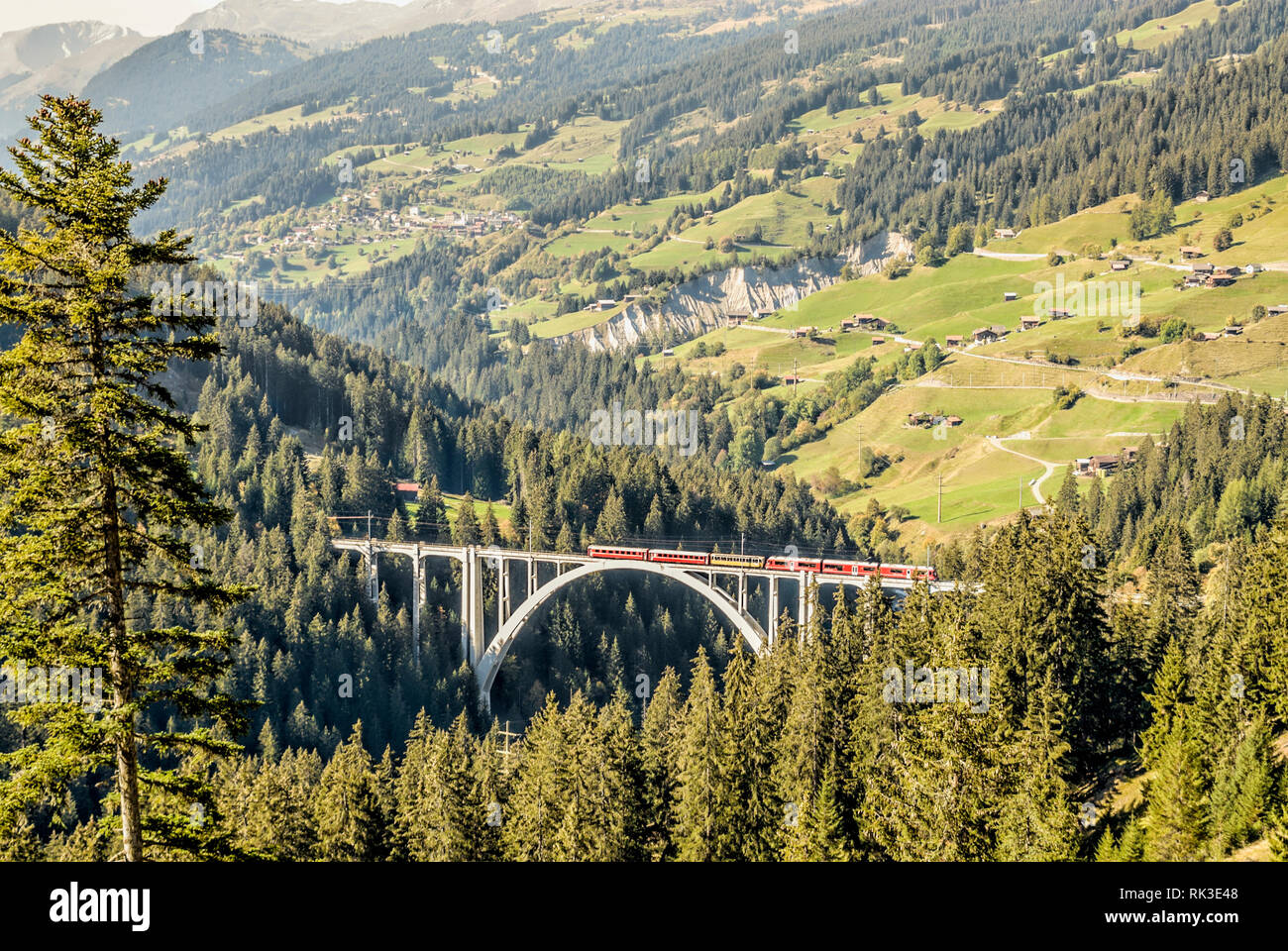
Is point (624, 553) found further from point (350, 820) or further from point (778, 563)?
point (350, 820)

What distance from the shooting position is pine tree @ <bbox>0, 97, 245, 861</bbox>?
21547 mm

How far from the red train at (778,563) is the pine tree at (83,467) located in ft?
272

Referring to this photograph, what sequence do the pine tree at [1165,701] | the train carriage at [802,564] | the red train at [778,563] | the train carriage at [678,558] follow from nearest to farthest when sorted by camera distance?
the pine tree at [1165,701]
the red train at [778,563]
the train carriage at [802,564]
the train carriage at [678,558]

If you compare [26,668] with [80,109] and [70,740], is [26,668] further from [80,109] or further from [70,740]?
[80,109]

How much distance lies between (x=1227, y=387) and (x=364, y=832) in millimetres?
166461

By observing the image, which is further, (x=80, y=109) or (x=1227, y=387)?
(x=1227, y=387)

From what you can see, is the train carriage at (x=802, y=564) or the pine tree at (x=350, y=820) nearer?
the pine tree at (x=350, y=820)

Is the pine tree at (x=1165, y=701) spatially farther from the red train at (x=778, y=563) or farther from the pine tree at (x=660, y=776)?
the red train at (x=778, y=563)

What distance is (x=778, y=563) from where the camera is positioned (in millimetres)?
118438

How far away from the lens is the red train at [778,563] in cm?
10819

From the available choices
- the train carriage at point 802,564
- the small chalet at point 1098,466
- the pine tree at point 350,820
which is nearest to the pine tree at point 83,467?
the pine tree at point 350,820
